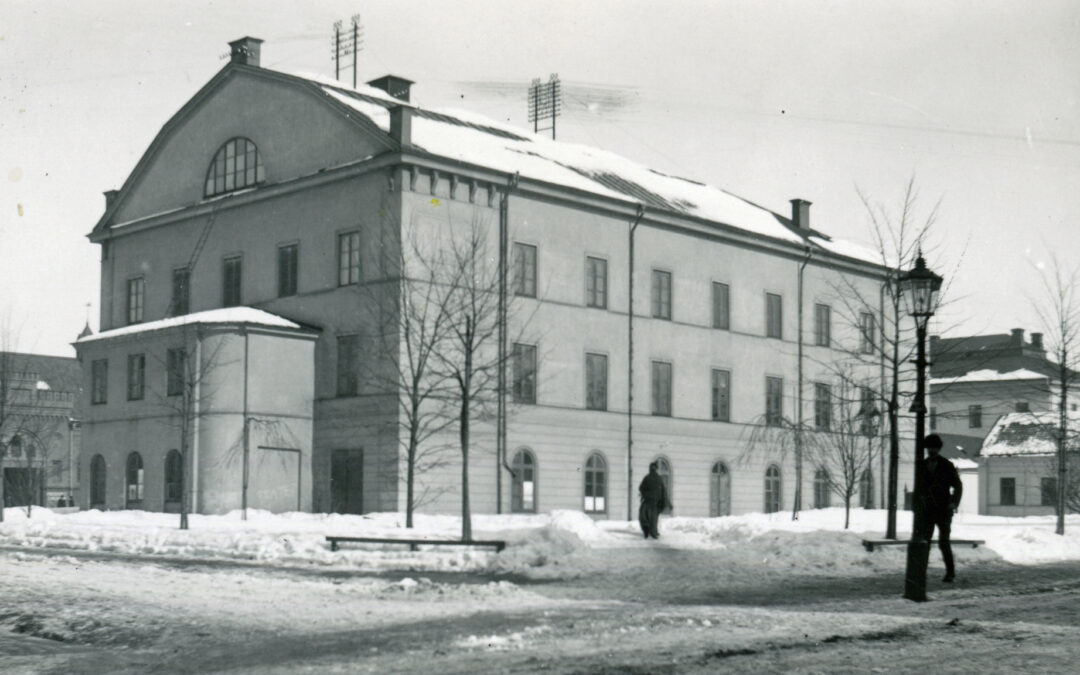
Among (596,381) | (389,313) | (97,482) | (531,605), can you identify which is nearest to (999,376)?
(596,381)

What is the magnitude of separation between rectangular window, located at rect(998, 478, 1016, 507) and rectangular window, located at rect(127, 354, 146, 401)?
51798 mm

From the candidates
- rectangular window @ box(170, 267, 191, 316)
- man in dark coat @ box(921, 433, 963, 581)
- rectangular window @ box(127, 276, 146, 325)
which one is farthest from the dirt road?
rectangular window @ box(127, 276, 146, 325)

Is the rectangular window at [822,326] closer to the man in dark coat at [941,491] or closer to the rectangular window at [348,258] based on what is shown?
the rectangular window at [348,258]

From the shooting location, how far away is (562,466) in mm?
39281

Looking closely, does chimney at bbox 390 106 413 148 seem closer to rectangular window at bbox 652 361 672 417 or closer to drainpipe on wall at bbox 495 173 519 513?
drainpipe on wall at bbox 495 173 519 513

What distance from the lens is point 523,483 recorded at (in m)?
38.1

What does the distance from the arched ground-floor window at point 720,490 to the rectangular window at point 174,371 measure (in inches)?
729

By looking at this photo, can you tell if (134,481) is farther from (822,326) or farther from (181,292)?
(822,326)

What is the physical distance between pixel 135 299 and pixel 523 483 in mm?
16315

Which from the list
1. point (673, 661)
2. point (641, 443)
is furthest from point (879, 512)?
point (673, 661)

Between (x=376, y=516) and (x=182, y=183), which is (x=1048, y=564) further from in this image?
(x=182, y=183)

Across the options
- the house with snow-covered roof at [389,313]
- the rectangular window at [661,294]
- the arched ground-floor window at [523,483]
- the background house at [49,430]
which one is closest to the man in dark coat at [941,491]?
the house with snow-covered roof at [389,313]

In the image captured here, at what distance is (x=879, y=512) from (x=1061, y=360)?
37.9 feet

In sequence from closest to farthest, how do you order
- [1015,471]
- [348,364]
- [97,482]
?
[348,364] → [97,482] → [1015,471]
